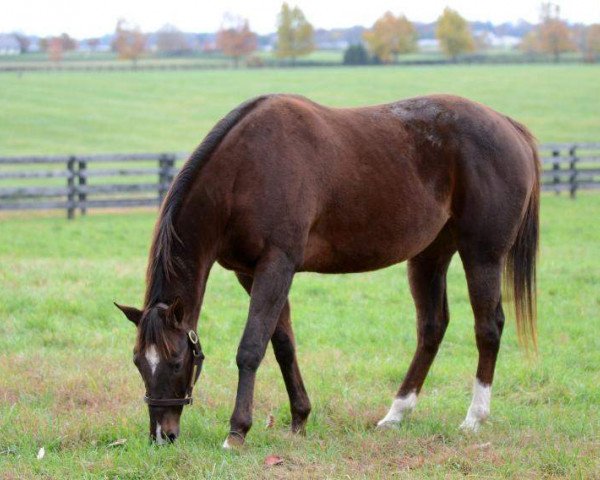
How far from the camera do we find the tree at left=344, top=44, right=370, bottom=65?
84.2 meters

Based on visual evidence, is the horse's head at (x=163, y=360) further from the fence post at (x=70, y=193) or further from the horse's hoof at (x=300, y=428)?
the fence post at (x=70, y=193)

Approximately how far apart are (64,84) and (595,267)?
49.5 metres

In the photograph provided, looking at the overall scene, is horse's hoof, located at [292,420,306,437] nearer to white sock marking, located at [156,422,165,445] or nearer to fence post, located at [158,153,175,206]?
white sock marking, located at [156,422,165,445]

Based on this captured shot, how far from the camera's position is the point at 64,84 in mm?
56062

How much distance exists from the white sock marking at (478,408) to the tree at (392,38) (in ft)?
299

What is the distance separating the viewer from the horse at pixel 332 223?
186 inches

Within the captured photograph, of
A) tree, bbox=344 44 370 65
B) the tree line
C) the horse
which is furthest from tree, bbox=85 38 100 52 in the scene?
the horse

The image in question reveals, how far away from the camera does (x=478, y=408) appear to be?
5.52m

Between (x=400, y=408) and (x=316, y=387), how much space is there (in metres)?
0.70

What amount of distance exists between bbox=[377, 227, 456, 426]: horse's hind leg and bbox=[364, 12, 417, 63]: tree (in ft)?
296

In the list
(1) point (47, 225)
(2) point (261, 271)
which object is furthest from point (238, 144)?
(1) point (47, 225)

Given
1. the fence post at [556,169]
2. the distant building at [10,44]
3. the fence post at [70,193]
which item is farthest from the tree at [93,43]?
the fence post at [70,193]

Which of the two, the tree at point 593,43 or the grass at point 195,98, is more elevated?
the tree at point 593,43

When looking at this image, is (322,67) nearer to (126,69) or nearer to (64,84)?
(126,69)
